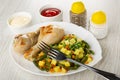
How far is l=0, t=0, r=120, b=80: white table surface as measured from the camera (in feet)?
2.68

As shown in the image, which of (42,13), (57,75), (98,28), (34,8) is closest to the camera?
(57,75)

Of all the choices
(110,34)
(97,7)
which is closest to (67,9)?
(97,7)

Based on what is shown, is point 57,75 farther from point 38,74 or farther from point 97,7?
point 97,7

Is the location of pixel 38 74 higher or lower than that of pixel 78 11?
lower

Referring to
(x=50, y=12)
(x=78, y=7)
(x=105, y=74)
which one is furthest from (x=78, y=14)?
(x=105, y=74)

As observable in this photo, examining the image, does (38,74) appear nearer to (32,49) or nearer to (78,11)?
(32,49)

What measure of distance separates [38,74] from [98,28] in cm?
28

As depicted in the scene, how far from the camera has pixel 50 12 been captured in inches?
40.5

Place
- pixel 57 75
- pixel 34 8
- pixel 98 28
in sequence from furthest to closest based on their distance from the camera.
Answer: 1. pixel 34 8
2. pixel 98 28
3. pixel 57 75

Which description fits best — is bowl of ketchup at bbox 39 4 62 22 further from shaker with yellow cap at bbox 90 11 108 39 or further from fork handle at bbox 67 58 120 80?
fork handle at bbox 67 58 120 80

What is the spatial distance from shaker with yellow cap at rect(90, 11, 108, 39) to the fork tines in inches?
7.3

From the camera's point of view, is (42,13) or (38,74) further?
(42,13)

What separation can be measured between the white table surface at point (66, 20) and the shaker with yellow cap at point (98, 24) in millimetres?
27

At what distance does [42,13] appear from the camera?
103 centimetres
